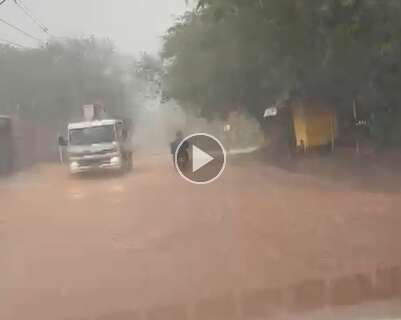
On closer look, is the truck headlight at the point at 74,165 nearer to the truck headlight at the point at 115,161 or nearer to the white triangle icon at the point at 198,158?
the truck headlight at the point at 115,161

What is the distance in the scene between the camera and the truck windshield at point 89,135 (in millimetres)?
8266

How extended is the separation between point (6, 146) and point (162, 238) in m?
1.94

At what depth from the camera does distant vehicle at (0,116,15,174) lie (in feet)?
26.9

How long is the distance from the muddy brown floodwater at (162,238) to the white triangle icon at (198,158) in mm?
218

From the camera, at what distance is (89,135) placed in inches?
327

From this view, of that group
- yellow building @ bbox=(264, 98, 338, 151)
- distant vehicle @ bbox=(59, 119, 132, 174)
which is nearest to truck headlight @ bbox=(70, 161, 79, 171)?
distant vehicle @ bbox=(59, 119, 132, 174)

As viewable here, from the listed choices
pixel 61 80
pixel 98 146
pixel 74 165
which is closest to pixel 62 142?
pixel 74 165

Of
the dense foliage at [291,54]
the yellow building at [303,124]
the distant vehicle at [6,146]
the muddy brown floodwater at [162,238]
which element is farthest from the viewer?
the yellow building at [303,124]

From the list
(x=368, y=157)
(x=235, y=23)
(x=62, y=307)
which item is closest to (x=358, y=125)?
(x=368, y=157)

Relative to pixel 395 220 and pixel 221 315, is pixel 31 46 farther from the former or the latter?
pixel 395 220

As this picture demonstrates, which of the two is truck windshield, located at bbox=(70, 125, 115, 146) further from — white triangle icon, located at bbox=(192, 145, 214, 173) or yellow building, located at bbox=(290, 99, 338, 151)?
yellow building, located at bbox=(290, 99, 338, 151)
